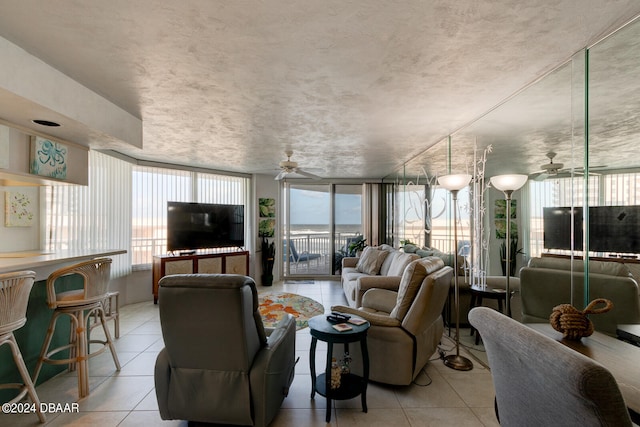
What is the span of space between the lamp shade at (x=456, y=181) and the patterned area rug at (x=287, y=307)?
102 inches

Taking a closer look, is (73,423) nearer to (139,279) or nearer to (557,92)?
(139,279)

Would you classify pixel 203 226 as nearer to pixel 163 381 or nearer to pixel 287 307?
pixel 287 307

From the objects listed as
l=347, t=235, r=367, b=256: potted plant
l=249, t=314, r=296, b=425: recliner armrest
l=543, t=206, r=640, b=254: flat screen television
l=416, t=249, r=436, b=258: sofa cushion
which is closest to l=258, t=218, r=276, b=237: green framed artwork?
l=347, t=235, r=367, b=256: potted plant

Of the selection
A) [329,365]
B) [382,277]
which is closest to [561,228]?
[329,365]

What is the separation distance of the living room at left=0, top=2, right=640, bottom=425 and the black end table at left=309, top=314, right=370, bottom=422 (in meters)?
1.64

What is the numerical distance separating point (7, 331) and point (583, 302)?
12.1ft

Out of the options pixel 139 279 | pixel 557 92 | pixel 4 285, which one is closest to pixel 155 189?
pixel 139 279

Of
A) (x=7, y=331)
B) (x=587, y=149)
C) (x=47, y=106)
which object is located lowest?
(x=7, y=331)

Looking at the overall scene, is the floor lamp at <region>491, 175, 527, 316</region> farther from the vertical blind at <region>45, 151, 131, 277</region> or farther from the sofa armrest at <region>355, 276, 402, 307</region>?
the vertical blind at <region>45, 151, 131, 277</region>

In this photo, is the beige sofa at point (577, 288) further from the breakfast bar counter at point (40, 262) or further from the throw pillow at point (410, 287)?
the breakfast bar counter at point (40, 262)

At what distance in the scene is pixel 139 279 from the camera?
17.0 ft

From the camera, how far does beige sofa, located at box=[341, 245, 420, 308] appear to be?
391 cm

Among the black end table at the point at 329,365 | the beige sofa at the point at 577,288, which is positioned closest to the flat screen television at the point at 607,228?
the beige sofa at the point at 577,288

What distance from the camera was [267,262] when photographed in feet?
21.9
